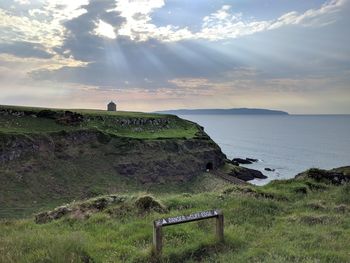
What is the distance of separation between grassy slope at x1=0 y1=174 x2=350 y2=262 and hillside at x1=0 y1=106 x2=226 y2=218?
96.2 ft

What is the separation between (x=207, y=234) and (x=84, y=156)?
53.2 m

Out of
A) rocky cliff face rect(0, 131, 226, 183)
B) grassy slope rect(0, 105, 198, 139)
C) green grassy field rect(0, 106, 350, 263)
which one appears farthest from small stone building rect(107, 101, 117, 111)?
green grassy field rect(0, 106, 350, 263)

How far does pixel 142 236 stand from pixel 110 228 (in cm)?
154

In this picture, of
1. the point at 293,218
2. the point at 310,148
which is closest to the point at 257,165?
the point at 310,148

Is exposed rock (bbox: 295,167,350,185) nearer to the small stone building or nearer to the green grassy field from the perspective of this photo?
the green grassy field

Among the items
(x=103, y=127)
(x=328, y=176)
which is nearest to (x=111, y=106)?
(x=103, y=127)

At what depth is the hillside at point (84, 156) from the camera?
1950 inches

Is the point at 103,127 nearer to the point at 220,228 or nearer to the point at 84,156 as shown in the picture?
the point at 84,156

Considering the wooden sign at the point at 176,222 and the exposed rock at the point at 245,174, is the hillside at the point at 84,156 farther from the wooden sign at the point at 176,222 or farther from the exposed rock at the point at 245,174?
the wooden sign at the point at 176,222

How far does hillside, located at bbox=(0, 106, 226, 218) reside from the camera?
49.5 m

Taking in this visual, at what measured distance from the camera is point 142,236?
11039 mm

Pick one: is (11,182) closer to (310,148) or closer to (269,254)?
(269,254)

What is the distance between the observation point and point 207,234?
11203mm

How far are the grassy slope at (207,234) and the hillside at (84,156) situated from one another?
2932 centimetres
